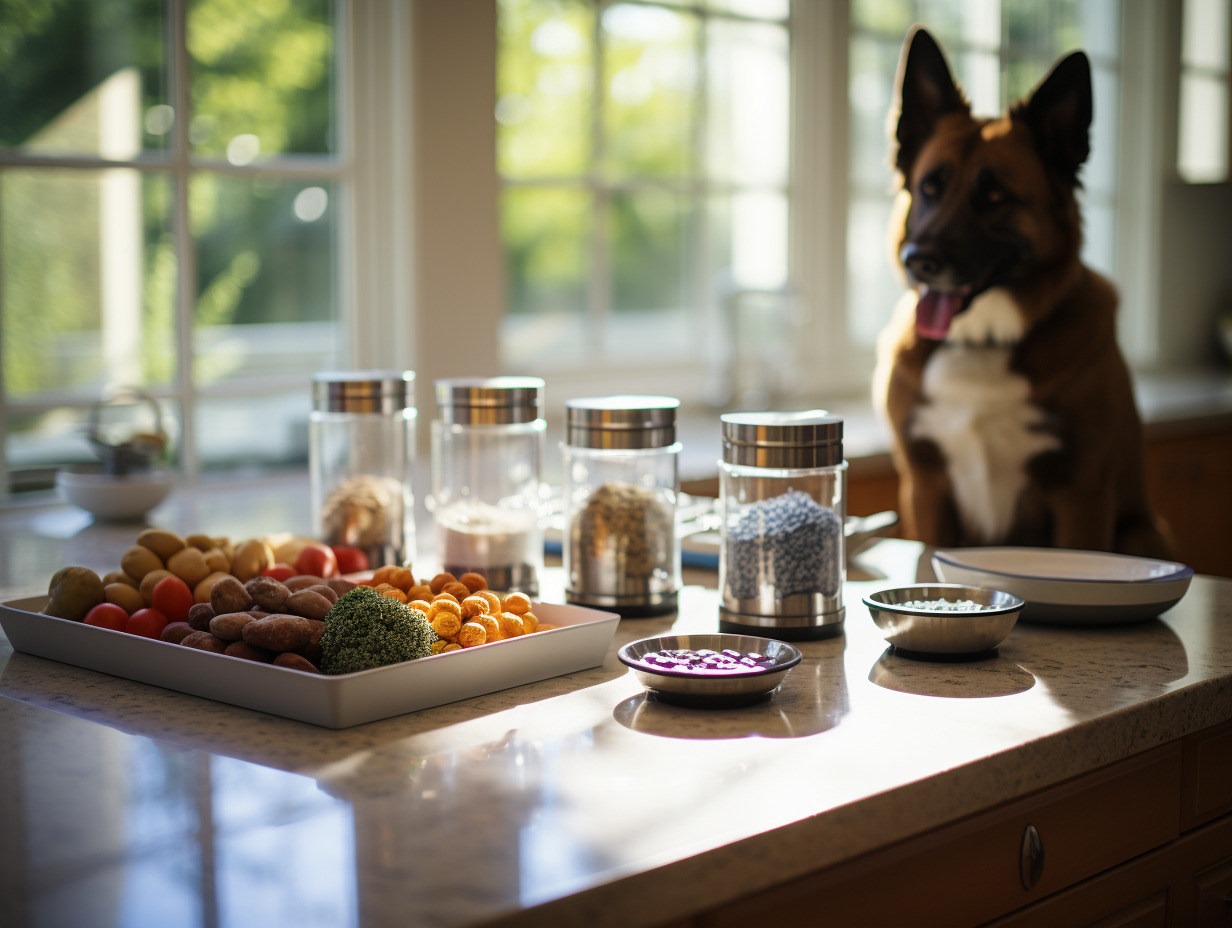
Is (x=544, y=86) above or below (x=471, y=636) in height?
above

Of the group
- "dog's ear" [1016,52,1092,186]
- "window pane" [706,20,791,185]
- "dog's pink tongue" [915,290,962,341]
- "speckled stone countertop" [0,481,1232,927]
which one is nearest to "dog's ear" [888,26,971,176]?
"dog's ear" [1016,52,1092,186]

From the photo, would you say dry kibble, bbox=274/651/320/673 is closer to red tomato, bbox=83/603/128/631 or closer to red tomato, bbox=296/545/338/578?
red tomato, bbox=83/603/128/631

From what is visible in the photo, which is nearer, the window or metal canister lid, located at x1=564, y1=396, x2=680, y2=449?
metal canister lid, located at x1=564, y1=396, x2=680, y2=449

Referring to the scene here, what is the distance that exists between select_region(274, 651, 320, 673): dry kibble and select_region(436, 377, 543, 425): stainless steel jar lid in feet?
1.51

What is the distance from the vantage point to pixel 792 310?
3.43m

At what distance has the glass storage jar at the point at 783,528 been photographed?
114cm

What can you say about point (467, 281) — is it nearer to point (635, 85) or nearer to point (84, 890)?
point (635, 85)

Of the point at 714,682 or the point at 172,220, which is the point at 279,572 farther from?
the point at 172,220

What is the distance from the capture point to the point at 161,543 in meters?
1.18

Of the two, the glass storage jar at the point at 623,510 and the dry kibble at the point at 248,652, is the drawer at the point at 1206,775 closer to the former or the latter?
the glass storage jar at the point at 623,510

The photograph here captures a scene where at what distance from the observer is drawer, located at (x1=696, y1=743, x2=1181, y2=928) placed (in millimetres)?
781

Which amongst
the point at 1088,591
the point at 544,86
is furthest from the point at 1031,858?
the point at 544,86

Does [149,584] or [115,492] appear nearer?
[149,584]

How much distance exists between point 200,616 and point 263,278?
153 cm
